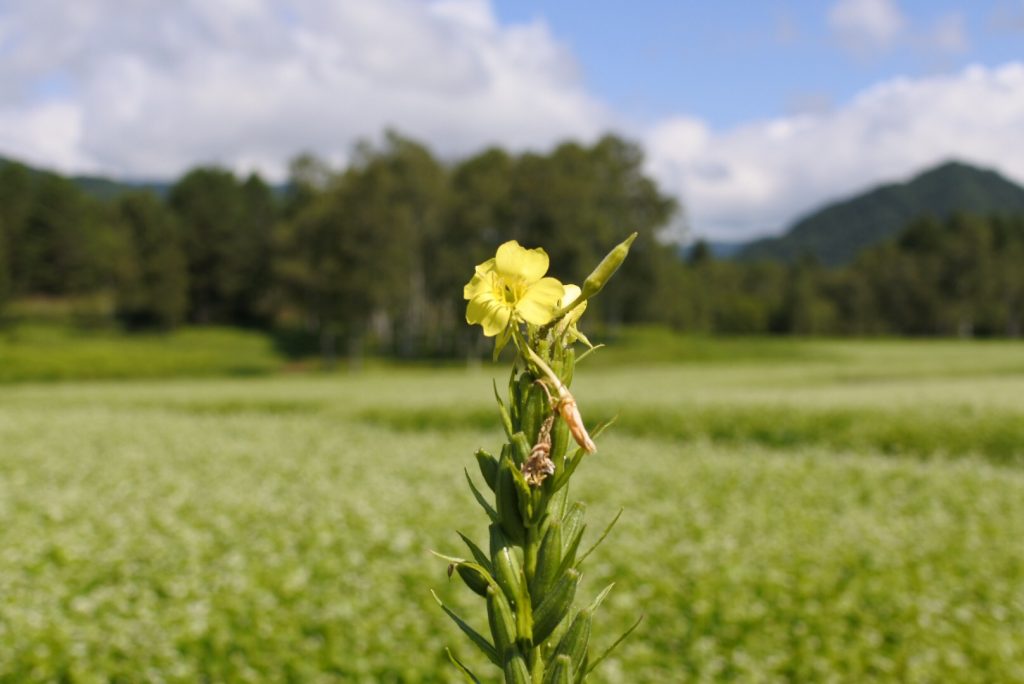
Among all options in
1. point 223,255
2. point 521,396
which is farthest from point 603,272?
point 223,255

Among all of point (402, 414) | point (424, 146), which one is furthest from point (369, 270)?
point (402, 414)

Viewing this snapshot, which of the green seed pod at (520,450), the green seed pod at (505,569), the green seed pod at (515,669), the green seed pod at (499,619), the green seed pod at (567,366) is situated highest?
the green seed pod at (567,366)

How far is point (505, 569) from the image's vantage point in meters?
1.05

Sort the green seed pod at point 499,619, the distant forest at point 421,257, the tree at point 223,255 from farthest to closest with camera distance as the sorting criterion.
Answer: the tree at point 223,255 < the distant forest at point 421,257 < the green seed pod at point 499,619

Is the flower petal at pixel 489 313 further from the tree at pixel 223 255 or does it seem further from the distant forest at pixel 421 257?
the tree at pixel 223 255

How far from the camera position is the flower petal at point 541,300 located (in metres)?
0.92

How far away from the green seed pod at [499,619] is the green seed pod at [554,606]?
0.12ft

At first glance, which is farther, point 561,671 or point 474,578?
point 474,578

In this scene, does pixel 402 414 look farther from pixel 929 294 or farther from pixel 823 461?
pixel 929 294

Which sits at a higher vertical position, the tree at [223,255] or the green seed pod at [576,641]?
the tree at [223,255]

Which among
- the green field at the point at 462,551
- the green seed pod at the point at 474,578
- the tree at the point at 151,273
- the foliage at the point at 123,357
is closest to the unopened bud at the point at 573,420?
the green seed pod at the point at 474,578

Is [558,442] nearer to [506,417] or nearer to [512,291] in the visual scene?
[506,417]

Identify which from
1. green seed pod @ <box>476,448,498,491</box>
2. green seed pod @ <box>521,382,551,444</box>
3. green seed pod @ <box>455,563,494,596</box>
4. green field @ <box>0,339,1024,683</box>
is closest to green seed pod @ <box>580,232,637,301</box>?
green seed pod @ <box>521,382,551,444</box>

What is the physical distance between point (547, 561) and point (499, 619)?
96 millimetres
